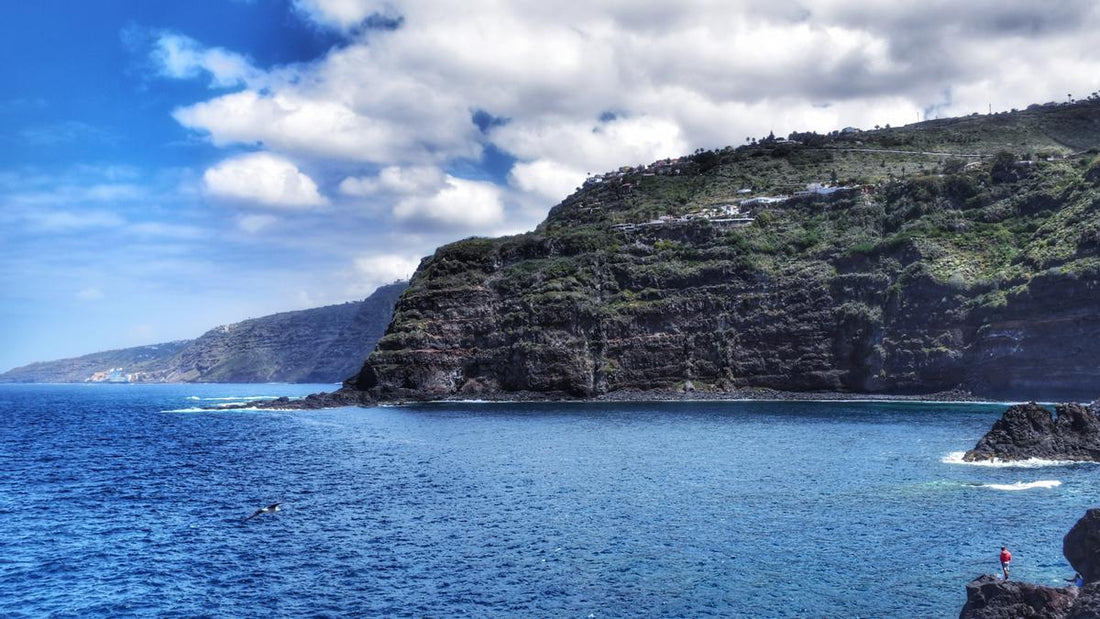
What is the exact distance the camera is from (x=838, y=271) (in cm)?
13875

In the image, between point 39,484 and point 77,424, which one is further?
point 77,424

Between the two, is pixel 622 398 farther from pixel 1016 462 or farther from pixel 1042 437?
pixel 1016 462

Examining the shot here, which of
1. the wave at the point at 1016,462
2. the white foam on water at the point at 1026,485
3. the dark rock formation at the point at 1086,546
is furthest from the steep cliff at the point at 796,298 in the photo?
the dark rock formation at the point at 1086,546

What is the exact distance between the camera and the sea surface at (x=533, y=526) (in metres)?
31.4

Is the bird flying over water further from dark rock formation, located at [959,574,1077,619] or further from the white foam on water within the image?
the white foam on water

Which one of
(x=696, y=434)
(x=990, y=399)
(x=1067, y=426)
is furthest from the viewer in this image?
(x=990, y=399)

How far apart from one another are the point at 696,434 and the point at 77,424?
9080cm

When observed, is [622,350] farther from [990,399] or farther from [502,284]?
[990,399]

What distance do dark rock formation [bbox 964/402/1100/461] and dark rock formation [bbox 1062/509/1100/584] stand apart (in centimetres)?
3582

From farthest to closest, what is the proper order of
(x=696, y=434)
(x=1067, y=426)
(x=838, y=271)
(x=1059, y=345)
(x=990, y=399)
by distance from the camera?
(x=838, y=271) < (x=990, y=399) < (x=1059, y=345) < (x=696, y=434) < (x=1067, y=426)

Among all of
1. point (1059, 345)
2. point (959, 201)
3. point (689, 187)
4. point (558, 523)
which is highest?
point (689, 187)

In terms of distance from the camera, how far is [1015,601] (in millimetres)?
24078

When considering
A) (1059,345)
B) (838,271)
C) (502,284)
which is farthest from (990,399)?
(502,284)

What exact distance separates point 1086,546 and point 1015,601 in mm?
5299
